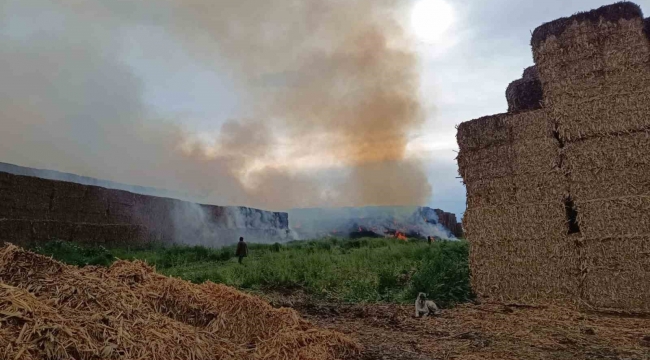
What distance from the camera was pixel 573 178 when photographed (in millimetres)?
7750

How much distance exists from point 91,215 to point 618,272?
62.4 feet

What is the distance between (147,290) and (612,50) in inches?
314

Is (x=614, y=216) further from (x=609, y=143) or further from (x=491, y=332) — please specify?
(x=491, y=332)

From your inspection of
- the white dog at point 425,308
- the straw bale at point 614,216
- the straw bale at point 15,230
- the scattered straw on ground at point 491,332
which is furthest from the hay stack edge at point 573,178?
the straw bale at point 15,230

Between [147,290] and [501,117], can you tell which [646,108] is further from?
[147,290]

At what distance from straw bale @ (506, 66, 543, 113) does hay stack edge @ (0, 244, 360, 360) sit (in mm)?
6424

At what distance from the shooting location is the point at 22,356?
2826 mm

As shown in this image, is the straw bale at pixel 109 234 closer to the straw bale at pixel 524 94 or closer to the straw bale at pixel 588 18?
the straw bale at pixel 524 94

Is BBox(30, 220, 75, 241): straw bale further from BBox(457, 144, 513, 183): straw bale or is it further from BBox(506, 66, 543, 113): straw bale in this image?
BBox(506, 66, 543, 113): straw bale

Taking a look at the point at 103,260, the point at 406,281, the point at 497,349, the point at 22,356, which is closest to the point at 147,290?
the point at 22,356

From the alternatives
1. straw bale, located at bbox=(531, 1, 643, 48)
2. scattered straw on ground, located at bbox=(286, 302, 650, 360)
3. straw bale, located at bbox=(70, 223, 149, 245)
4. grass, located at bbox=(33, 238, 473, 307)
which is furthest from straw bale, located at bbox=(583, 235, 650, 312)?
straw bale, located at bbox=(70, 223, 149, 245)

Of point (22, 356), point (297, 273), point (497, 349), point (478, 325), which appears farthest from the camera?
point (297, 273)

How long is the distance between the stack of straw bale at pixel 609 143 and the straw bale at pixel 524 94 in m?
1.05

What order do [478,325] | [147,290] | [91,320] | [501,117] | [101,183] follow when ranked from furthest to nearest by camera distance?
[101,183] → [501,117] → [478,325] → [147,290] → [91,320]
